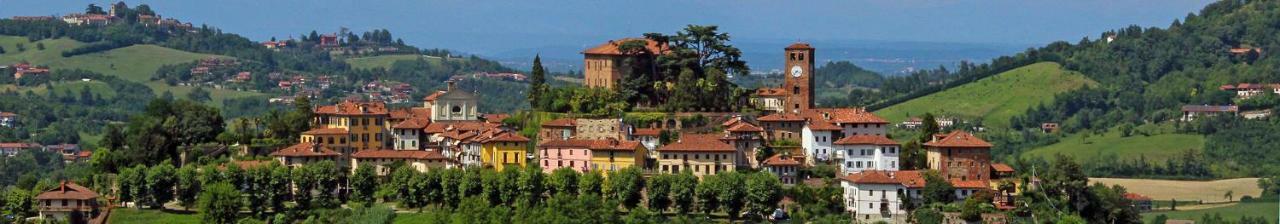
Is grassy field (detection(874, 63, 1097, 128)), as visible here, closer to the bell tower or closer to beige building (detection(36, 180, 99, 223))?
the bell tower

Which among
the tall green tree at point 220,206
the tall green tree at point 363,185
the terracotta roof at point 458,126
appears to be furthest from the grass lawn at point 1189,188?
the tall green tree at point 220,206

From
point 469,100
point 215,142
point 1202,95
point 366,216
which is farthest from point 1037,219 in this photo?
point 1202,95

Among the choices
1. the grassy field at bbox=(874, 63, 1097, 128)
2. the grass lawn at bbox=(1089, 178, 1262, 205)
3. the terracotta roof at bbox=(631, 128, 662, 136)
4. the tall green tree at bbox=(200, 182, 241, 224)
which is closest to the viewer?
the tall green tree at bbox=(200, 182, 241, 224)

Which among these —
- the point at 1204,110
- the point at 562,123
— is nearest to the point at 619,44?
the point at 562,123

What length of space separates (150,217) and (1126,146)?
6713 cm

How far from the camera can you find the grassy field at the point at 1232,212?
89688mm

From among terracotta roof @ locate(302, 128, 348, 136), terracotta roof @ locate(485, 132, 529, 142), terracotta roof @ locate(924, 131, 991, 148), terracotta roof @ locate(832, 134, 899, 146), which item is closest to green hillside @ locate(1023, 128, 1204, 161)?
terracotta roof @ locate(924, 131, 991, 148)

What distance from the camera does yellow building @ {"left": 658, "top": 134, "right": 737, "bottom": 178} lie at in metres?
72.4

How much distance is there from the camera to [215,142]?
272 feet

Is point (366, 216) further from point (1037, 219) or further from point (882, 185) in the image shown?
point (1037, 219)

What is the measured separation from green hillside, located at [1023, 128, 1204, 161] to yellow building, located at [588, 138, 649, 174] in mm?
51914

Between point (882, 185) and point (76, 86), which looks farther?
point (76, 86)

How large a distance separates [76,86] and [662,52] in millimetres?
109049

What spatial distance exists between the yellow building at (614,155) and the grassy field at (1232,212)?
80.7ft
